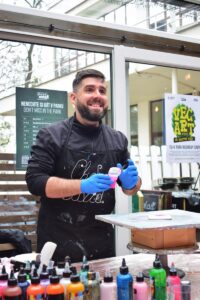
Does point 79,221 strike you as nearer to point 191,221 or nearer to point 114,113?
point 191,221

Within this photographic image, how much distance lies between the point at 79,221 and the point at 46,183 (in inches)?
13.5

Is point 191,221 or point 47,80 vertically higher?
point 47,80

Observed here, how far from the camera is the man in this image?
2.15 metres

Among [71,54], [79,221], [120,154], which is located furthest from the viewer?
[71,54]

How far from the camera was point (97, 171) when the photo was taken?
2.21 m

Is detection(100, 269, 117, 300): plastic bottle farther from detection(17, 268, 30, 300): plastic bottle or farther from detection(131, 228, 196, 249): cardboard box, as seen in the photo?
detection(131, 228, 196, 249): cardboard box

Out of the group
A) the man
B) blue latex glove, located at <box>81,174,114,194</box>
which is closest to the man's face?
the man

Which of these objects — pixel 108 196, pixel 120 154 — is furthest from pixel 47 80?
pixel 108 196

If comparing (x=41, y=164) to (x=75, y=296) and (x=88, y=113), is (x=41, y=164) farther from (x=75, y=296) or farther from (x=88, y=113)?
(x=75, y=296)

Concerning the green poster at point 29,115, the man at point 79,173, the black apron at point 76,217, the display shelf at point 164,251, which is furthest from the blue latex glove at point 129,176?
the green poster at point 29,115

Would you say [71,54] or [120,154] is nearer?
[120,154]

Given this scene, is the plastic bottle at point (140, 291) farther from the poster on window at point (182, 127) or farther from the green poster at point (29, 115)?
the poster on window at point (182, 127)

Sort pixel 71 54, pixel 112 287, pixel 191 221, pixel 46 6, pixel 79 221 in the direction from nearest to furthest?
pixel 112 287, pixel 191 221, pixel 79 221, pixel 46 6, pixel 71 54

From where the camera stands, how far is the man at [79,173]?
2146 millimetres
